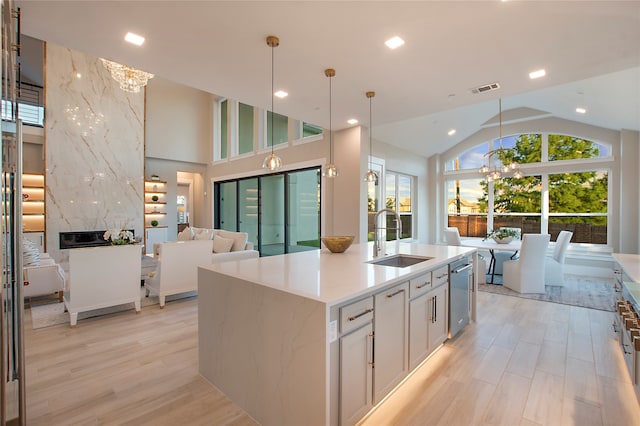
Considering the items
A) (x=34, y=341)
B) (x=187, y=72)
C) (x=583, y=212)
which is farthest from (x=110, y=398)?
(x=583, y=212)

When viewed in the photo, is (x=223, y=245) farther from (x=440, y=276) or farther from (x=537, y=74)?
(x=537, y=74)

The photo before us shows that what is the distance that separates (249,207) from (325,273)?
21.4ft

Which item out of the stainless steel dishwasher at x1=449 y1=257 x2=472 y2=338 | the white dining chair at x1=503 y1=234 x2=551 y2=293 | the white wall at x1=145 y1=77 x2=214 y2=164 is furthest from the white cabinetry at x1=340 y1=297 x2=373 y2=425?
the white wall at x1=145 y1=77 x2=214 y2=164

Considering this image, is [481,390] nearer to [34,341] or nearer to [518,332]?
[518,332]

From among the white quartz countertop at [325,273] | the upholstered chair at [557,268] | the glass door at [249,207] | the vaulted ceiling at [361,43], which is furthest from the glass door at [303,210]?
the upholstered chair at [557,268]

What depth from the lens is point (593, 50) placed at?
2941 mm

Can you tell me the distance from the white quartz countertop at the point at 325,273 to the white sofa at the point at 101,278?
2.16 m

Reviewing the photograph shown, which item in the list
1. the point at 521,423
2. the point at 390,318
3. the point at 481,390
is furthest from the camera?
the point at 481,390

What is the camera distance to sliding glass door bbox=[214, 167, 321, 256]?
268 inches

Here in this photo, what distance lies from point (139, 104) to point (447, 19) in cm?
804

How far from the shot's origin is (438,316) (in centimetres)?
290

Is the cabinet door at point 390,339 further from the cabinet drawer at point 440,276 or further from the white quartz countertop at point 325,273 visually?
the cabinet drawer at point 440,276

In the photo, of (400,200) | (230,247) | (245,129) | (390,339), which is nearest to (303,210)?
(230,247)

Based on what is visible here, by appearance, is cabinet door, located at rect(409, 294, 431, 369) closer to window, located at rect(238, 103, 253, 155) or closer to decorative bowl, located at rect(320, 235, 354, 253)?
decorative bowl, located at rect(320, 235, 354, 253)
